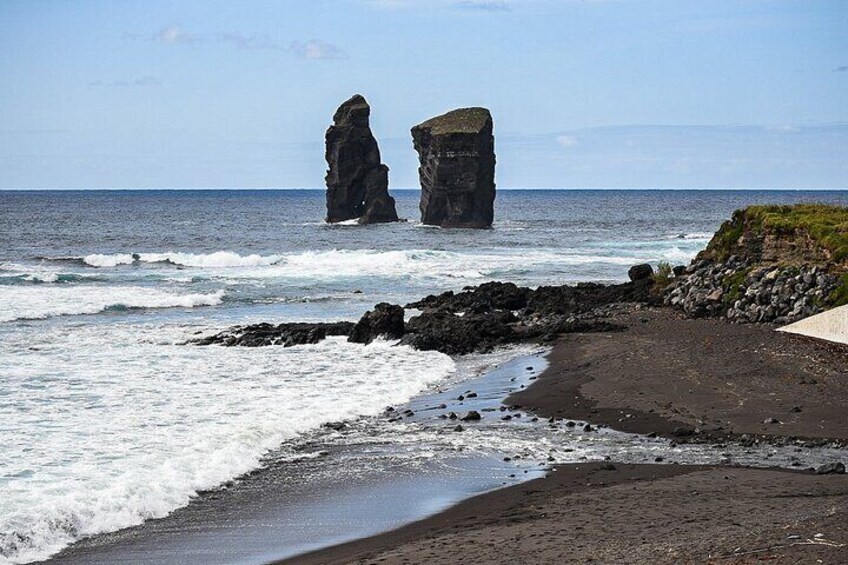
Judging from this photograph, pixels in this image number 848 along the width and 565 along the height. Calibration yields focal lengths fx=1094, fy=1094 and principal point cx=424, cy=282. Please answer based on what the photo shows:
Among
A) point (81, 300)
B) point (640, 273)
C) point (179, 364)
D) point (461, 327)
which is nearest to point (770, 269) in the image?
point (461, 327)

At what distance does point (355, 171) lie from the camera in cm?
9600

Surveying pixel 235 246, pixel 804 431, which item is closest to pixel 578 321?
pixel 804 431

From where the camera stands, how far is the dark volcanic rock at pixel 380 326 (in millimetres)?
25969

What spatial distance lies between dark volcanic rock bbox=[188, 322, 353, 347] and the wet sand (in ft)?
24.5

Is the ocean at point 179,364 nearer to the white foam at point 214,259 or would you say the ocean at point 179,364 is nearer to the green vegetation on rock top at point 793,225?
the white foam at point 214,259

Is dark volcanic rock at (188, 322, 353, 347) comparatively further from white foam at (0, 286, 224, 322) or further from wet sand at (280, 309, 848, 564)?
white foam at (0, 286, 224, 322)

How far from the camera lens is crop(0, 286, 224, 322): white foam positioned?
→ 34.8 m

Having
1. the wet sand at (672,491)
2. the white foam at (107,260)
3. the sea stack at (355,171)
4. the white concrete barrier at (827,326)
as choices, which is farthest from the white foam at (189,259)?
the wet sand at (672,491)

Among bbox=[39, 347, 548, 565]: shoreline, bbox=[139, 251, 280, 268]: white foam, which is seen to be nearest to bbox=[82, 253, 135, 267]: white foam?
bbox=[139, 251, 280, 268]: white foam

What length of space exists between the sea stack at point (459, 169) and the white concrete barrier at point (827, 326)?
65.6 meters

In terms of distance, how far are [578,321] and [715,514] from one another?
16485mm

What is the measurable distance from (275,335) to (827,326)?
1272 centimetres

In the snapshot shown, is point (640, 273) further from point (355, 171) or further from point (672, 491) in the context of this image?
point (355, 171)

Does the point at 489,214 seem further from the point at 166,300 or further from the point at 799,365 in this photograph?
the point at 799,365
